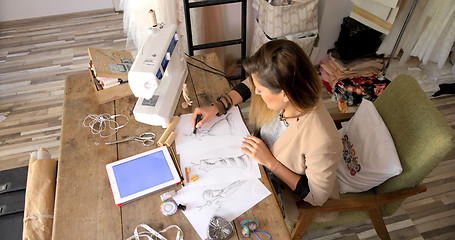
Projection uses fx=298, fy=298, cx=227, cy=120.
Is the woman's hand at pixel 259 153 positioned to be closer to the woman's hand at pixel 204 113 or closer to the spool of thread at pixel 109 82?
the woman's hand at pixel 204 113

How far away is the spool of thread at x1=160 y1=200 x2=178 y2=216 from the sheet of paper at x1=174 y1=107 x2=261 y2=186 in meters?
0.11

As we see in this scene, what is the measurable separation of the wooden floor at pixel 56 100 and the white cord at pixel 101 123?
1.09 m

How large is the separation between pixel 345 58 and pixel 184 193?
199 cm

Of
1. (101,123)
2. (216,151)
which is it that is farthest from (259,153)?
(101,123)

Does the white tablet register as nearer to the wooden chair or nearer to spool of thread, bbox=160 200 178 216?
spool of thread, bbox=160 200 178 216

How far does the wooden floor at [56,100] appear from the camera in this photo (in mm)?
1805

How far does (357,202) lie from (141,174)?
0.83 metres

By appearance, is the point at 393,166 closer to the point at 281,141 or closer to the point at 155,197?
the point at 281,141

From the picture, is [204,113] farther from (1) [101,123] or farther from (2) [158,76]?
(1) [101,123]

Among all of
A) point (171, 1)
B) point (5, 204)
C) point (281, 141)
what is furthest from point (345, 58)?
point (5, 204)

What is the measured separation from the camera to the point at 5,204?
1.34m

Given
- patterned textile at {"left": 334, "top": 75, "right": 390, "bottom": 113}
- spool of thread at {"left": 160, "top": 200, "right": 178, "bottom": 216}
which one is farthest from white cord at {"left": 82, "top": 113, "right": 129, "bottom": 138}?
patterned textile at {"left": 334, "top": 75, "right": 390, "bottom": 113}

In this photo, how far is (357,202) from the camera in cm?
115

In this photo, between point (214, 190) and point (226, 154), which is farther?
point (226, 154)
